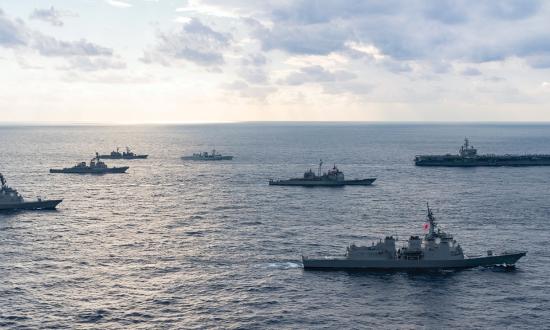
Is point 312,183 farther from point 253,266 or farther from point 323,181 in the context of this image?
point 253,266

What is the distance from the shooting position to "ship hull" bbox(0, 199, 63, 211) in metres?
133

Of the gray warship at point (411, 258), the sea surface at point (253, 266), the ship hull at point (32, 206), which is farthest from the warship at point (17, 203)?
the gray warship at point (411, 258)

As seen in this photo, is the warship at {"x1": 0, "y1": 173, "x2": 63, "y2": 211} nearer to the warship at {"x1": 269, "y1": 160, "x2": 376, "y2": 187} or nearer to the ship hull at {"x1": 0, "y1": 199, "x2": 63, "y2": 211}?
the ship hull at {"x1": 0, "y1": 199, "x2": 63, "y2": 211}

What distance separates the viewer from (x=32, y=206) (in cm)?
13475

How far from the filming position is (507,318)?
220ft

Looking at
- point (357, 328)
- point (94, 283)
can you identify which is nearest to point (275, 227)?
point (94, 283)

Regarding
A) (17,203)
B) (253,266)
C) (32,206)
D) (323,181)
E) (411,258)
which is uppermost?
(323,181)

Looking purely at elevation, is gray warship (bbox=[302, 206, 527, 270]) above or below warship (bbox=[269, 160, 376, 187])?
below

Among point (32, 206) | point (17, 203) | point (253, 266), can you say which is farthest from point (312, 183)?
point (253, 266)

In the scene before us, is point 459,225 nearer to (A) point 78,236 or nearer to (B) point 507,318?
(B) point 507,318

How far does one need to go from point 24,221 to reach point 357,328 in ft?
286

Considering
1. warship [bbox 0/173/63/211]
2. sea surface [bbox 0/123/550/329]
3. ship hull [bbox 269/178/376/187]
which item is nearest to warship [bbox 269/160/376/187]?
ship hull [bbox 269/178/376/187]

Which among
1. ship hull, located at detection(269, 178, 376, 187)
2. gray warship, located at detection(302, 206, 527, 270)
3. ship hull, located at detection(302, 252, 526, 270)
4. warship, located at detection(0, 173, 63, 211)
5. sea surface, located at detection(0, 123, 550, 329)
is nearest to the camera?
sea surface, located at detection(0, 123, 550, 329)

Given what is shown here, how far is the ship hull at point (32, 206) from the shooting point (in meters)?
133
